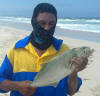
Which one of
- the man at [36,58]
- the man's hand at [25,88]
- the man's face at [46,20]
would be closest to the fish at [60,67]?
the man's hand at [25,88]

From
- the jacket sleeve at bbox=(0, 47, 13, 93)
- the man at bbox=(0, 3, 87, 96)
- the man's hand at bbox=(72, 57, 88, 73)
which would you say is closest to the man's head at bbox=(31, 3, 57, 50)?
the man at bbox=(0, 3, 87, 96)

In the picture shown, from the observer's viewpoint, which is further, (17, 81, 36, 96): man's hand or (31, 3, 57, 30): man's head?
(31, 3, 57, 30): man's head

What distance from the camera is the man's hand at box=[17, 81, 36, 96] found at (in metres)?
2.54

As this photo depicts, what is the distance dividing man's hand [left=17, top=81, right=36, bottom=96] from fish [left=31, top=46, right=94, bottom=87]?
15cm

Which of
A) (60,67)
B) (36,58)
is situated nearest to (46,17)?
(36,58)

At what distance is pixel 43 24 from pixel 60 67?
2.08 feet

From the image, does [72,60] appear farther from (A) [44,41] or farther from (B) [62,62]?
(A) [44,41]

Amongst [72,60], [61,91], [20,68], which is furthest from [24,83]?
[72,60]

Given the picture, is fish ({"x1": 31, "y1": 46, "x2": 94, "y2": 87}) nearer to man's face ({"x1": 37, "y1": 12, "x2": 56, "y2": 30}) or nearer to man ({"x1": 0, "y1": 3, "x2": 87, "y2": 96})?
man ({"x1": 0, "y1": 3, "x2": 87, "y2": 96})

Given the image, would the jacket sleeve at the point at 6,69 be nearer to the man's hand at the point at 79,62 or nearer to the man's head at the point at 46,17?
the man's head at the point at 46,17

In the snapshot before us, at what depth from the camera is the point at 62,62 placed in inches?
86.1

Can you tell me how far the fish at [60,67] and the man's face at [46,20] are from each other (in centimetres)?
50

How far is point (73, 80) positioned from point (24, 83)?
499mm

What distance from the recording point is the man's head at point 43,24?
104 inches
